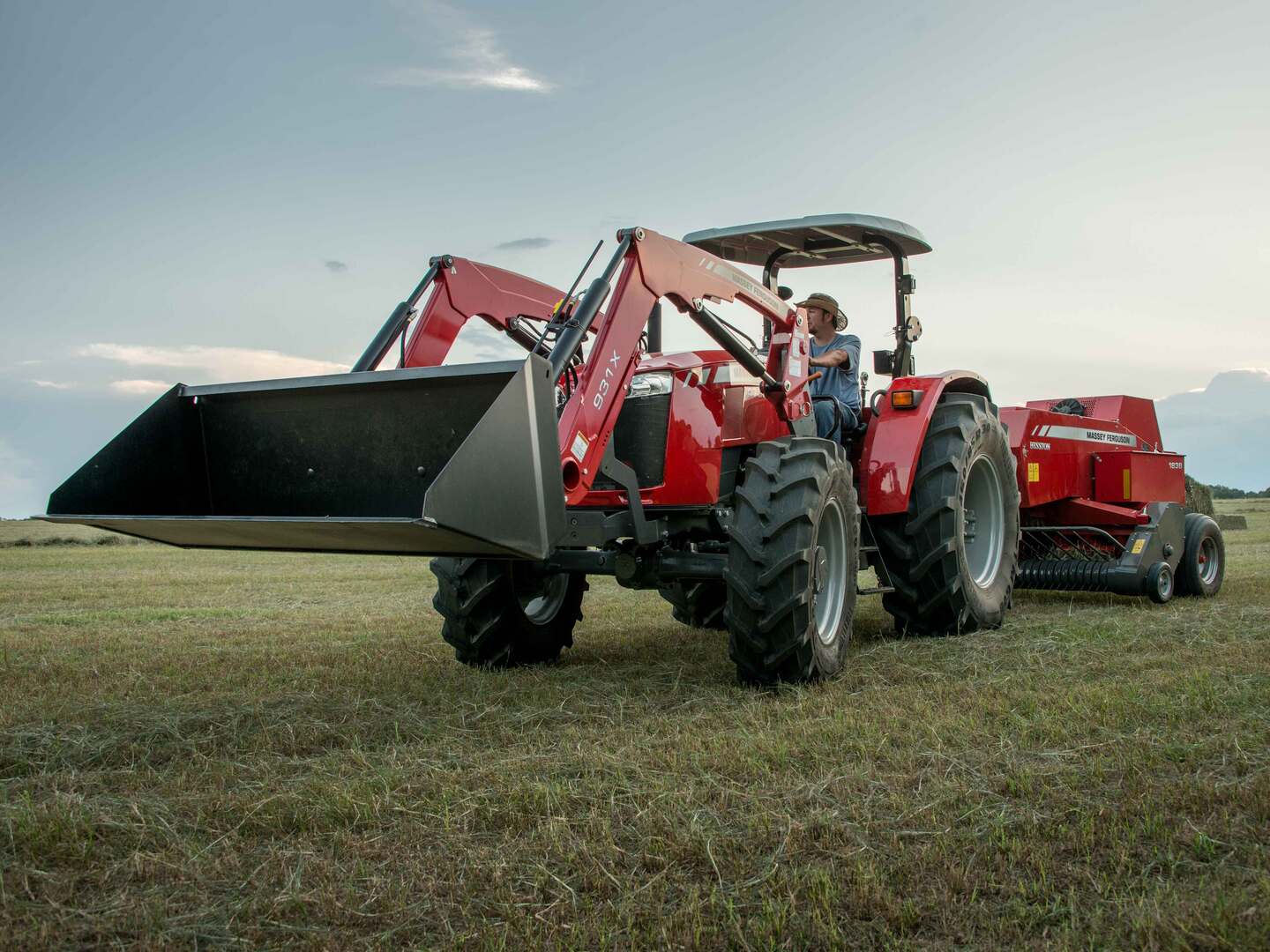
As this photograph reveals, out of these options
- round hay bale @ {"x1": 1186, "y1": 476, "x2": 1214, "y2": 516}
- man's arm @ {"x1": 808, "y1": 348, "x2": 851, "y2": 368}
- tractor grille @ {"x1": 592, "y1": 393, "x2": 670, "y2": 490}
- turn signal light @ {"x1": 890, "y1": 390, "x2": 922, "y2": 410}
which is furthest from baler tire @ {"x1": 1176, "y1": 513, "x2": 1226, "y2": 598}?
round hay bale @ {"x1": 1186, "y1": 476, "x2": 1214, "y2": 516}

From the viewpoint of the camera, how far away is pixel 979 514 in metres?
7.41

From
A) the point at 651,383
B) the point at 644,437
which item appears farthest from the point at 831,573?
the point at 651,383

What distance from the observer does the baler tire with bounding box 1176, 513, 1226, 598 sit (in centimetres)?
911

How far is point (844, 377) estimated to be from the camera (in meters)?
6.88

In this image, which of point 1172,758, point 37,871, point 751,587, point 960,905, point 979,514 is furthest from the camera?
point 979,514

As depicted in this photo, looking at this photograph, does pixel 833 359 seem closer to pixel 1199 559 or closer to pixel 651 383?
pixel 651 383

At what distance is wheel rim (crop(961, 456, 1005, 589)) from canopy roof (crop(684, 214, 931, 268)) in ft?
5.10

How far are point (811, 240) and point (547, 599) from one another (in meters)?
2.81

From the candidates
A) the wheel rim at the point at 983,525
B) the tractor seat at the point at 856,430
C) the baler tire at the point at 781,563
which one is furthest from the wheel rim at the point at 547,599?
the wheel rim at the point at 983,525

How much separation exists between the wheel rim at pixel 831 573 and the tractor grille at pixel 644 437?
0.82 metres

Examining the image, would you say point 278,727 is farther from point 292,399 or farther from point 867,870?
point 867,870

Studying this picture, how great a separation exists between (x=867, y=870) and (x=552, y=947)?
0.82m

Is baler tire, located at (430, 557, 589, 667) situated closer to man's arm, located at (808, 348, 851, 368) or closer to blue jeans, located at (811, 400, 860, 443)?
blue jeans, located at (811, 400, 860, 443)

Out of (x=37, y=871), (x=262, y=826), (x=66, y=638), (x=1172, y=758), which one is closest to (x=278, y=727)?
(x=262, y=826)
